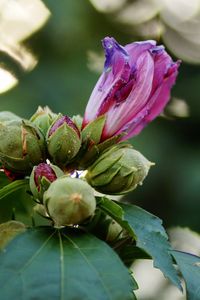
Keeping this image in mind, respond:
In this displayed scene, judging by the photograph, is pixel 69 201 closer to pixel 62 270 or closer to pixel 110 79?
pixel 62 270

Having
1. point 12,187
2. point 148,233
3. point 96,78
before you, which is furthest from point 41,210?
point 96,78

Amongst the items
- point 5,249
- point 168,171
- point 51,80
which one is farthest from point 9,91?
point 5,249

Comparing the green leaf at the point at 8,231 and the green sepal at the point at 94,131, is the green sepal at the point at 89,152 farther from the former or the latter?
the green leaf at the point at 8,231

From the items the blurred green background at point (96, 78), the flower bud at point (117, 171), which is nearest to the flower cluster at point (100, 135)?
the flower bud at point (117, 171)

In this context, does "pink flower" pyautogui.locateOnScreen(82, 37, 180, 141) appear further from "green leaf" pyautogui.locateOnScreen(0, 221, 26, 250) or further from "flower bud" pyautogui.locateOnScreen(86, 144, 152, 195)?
"green leaf" pyautogui.locateOnScreen(0, 221, 26, 250)

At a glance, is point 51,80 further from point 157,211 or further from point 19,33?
point 157,211

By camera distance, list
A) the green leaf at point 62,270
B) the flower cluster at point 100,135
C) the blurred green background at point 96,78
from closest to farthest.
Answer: the green leaf at point 62,270, the flower cluster at point 100,135, the blurred green background at point 96,78
